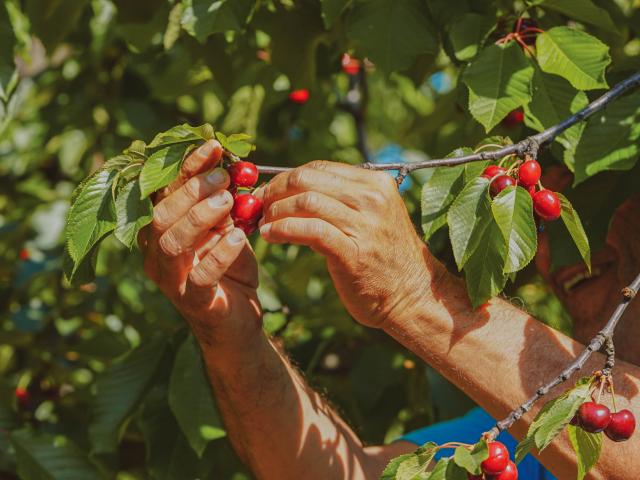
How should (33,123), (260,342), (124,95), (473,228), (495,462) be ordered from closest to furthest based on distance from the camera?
(495,462), (473,228), (260,342), (124,95), (33,123)

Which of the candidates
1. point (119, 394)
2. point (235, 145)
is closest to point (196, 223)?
point (235, 145)

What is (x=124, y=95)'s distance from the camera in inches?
134

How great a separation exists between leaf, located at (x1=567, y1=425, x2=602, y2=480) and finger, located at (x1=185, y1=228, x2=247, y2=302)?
2.06ft

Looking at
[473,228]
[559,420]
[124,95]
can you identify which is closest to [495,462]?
[559,420]

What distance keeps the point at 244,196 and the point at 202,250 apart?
25 centimetres

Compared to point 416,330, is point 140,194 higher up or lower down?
higher up

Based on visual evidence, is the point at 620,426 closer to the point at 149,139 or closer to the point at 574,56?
the point at 574,56

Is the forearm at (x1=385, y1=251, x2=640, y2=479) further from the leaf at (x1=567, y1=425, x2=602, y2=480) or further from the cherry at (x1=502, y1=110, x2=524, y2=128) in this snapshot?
the cherry at (x1=502, y1=110, x2=524, y2=128)

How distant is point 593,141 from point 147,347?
46.4 inches

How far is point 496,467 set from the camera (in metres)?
1.24

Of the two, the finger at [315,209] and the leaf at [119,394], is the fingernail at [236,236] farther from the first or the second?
the leaf at [119,394]

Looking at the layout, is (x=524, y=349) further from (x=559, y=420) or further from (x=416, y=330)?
(x=559, y=420)

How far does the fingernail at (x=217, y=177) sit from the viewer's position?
5.05ft

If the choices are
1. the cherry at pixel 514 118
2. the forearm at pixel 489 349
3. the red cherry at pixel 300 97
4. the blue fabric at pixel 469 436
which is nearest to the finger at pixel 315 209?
the forearm at pixel 489 349
